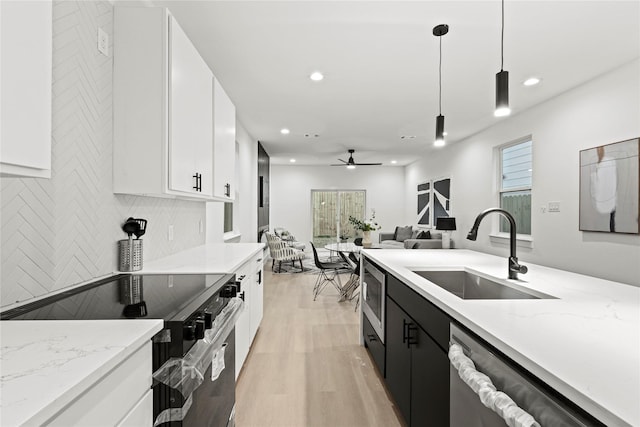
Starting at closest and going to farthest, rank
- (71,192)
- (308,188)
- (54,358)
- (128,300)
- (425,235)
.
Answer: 1. (54,358)
2. (128,300)
3. (71,192)
4. (425,235)
5. (308,188)

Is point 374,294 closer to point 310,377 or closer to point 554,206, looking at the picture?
point 310,377

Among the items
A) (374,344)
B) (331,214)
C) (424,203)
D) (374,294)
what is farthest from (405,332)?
(331,214)

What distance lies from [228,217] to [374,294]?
9.68 ft

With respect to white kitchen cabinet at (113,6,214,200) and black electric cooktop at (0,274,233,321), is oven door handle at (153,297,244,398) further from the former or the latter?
white kitchen cabinet at (113,6,214,200)

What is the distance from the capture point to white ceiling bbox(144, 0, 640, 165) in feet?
7.45

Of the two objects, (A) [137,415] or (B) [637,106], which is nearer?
(A) [137,415]

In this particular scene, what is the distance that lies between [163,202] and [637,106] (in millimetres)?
4181

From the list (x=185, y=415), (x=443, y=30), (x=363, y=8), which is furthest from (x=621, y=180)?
(x=185, y=415)

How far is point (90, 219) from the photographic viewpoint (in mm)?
1549

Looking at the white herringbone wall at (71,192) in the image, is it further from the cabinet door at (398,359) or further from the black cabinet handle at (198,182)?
the cabinet door at (398,359)

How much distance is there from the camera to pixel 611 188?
3.23 m

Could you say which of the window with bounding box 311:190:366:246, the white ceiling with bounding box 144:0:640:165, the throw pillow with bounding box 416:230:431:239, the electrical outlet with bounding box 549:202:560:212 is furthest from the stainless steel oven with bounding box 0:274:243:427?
the window with bounding box 311:190:366:246

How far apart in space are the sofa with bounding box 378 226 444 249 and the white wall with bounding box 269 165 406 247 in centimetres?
113

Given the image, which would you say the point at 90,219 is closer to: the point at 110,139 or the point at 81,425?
the point at 110,139
